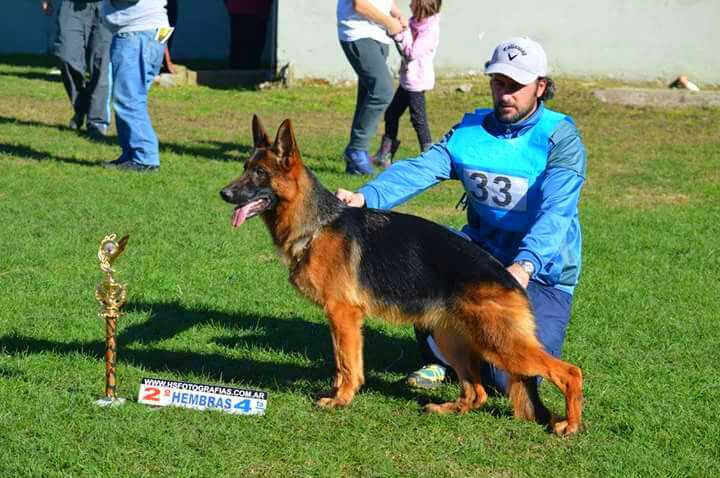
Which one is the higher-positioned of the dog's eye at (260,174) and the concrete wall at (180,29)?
the dog's eye at (260,174)

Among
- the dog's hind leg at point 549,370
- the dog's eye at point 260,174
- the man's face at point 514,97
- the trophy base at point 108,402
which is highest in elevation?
the man's face at point 514,97

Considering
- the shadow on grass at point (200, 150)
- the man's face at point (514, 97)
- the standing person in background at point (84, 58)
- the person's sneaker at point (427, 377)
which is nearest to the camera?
the man's face at point (514, 97)

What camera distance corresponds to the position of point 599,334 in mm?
6418

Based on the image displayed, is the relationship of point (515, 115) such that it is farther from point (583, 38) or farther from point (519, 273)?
point (583, 38)

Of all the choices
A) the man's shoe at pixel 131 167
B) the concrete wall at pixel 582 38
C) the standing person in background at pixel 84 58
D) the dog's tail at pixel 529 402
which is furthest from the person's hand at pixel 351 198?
the concrete wall at pixel 582 38

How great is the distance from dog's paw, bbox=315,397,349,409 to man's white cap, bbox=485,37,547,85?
1.76 metres

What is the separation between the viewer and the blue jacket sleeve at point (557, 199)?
502 cm

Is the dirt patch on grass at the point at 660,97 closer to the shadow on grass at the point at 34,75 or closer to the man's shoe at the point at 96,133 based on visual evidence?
the man's shoe at the point at 96,133

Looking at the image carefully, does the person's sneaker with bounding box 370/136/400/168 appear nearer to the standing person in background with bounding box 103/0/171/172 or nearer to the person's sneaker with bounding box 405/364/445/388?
the standing person in background with bounding box 103/0/171/172

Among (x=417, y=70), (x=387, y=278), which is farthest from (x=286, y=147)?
(x=417, y=70)

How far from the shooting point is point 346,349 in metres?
5.07

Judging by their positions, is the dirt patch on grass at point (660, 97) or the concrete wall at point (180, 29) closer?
the dirt patch on grass at point (660, 97)

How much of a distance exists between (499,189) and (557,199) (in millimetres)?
385

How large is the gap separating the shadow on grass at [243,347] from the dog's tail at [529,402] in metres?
0.63
